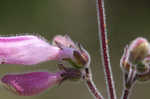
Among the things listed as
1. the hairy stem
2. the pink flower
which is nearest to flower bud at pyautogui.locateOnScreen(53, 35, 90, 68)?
the pink flower

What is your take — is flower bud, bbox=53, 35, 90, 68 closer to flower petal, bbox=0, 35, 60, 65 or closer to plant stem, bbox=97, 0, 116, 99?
flower petal, bbox=0, 35, 60, 65

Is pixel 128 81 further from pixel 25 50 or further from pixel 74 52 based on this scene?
pixel 25 50

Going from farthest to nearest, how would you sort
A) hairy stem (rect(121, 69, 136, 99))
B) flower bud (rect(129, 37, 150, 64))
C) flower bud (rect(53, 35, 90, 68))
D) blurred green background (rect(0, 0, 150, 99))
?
blurred green background (rect(0, 0, 150, 99)) → flower bud (rect(53, 35, 90, 68)) → hairy stem (rect(121, 69, 136, 99)) → flower bud (rect(129, 37, 150, 64))

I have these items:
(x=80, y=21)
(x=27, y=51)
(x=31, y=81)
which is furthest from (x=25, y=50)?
(x=80, y=21)

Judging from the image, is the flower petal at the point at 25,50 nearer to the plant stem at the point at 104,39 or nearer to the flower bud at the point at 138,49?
the plant stem at the point at 104,39

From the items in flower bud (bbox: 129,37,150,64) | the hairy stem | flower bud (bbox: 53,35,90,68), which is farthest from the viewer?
flower bud (bbox: 53,35,90,68)

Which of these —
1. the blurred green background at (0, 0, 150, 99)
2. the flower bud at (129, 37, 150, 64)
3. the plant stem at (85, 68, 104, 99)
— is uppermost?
the blurred green background at (0, 0, 150, 99)

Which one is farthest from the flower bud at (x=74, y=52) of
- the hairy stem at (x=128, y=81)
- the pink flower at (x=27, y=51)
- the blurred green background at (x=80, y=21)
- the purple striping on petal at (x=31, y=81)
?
the blurred green background at (x=80, y=21)

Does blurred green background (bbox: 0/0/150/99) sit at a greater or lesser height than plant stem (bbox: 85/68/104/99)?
greater

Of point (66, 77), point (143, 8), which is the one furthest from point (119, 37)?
point (66, 77)
